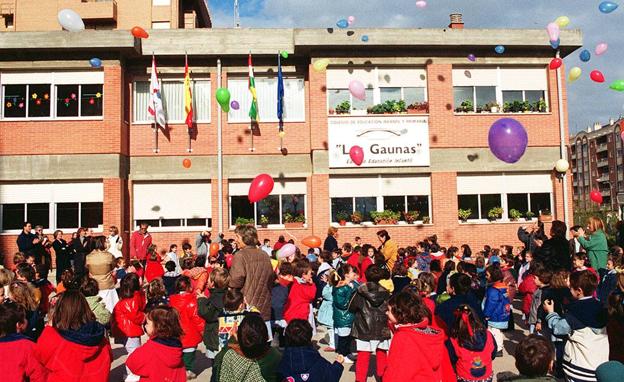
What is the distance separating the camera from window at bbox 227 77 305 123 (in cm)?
1884

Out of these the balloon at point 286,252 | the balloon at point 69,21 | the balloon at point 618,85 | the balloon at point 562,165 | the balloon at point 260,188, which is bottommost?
the balloon at point 286,252

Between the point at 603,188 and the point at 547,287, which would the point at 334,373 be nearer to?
the point at 547,287

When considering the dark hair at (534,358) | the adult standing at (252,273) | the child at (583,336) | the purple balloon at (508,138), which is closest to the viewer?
the dark hair at (534,358)

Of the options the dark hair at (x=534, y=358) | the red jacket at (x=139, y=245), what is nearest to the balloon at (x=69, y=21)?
the red jacket at (x=139, y=245)

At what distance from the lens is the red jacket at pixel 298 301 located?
768 centimetres

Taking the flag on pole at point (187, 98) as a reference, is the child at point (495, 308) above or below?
below

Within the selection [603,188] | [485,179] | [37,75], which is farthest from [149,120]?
[603,188]

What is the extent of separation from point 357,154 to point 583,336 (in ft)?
42.4

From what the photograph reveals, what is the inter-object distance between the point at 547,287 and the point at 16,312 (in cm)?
581

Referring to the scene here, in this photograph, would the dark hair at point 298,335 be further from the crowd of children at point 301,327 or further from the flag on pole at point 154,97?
the flag on pole at point 154,97

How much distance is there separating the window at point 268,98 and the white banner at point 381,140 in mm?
1565

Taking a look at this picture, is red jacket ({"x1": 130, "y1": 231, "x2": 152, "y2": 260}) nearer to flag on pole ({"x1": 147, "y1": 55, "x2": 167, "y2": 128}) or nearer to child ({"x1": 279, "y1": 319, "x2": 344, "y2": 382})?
flag on pole ({"x1": 147, "y1": 55, "x2": 167, "y2": 128})

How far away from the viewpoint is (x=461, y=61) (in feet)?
61.2

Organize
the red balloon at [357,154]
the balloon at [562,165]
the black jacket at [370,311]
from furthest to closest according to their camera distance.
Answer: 1. the balloon at [562,165]
2. the red balloon at [357,154]
3. the black jacket at [370,311]
